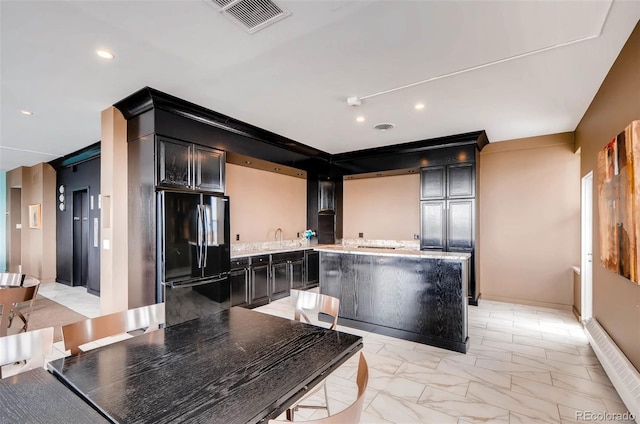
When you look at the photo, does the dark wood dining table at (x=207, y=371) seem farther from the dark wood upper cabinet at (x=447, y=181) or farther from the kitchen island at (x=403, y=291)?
the dark wood upper cabinet at (x=447, y=181)

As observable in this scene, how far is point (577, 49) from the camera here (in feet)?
8.71

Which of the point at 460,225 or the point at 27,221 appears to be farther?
the point at 27,221

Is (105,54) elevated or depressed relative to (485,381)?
elevated

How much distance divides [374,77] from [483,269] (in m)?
4.27

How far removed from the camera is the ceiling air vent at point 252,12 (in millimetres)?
2086

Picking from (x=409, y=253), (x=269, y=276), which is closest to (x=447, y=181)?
(x=409, y=253)

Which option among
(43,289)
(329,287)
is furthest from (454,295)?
(43,289)

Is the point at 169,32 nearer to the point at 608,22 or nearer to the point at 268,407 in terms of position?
the point at 268,407

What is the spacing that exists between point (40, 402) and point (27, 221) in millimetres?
9012

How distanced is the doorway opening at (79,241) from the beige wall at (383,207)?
563cm

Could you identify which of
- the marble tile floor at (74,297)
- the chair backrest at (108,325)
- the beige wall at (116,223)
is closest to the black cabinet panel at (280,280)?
the beige wall at (116,223)

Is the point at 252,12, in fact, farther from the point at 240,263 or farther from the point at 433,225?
the point at 433,225

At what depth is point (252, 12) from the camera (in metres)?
2.18

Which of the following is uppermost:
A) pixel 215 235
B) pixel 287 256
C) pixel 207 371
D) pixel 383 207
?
pixel 383 207
